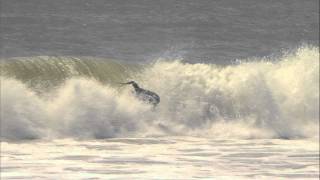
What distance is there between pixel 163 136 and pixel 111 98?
154cm

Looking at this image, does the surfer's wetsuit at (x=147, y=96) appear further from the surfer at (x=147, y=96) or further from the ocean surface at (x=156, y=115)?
the ocean surface at (x=156, y=115)

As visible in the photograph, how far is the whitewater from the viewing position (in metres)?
11.2

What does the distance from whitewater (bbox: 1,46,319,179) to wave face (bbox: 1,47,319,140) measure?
19 millimetres

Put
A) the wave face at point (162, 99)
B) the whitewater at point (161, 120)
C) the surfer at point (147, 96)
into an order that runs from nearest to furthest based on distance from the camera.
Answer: the whitewater at point (161, 120), the wave face at point (162, 99), the surfer at point (147, 96)

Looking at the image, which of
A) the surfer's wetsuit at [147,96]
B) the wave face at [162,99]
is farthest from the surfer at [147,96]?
the wave face at [162,99]

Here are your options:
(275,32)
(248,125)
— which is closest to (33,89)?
(248,125)

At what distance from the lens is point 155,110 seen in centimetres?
1655

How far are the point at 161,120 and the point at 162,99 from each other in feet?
3.23

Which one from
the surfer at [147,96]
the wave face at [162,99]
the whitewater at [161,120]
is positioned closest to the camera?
the whitewater at [161,120]

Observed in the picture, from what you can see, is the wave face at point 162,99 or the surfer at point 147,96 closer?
the wave face at point 162,99

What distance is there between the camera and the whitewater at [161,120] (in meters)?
11.2

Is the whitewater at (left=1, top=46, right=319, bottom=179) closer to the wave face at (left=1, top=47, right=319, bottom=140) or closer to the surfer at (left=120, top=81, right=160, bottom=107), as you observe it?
the wave face at (left=1, top=47, right=319, bottom=140)

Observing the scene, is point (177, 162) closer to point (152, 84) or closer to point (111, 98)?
point (111, 98)

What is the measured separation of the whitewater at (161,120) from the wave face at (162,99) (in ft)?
0.06
